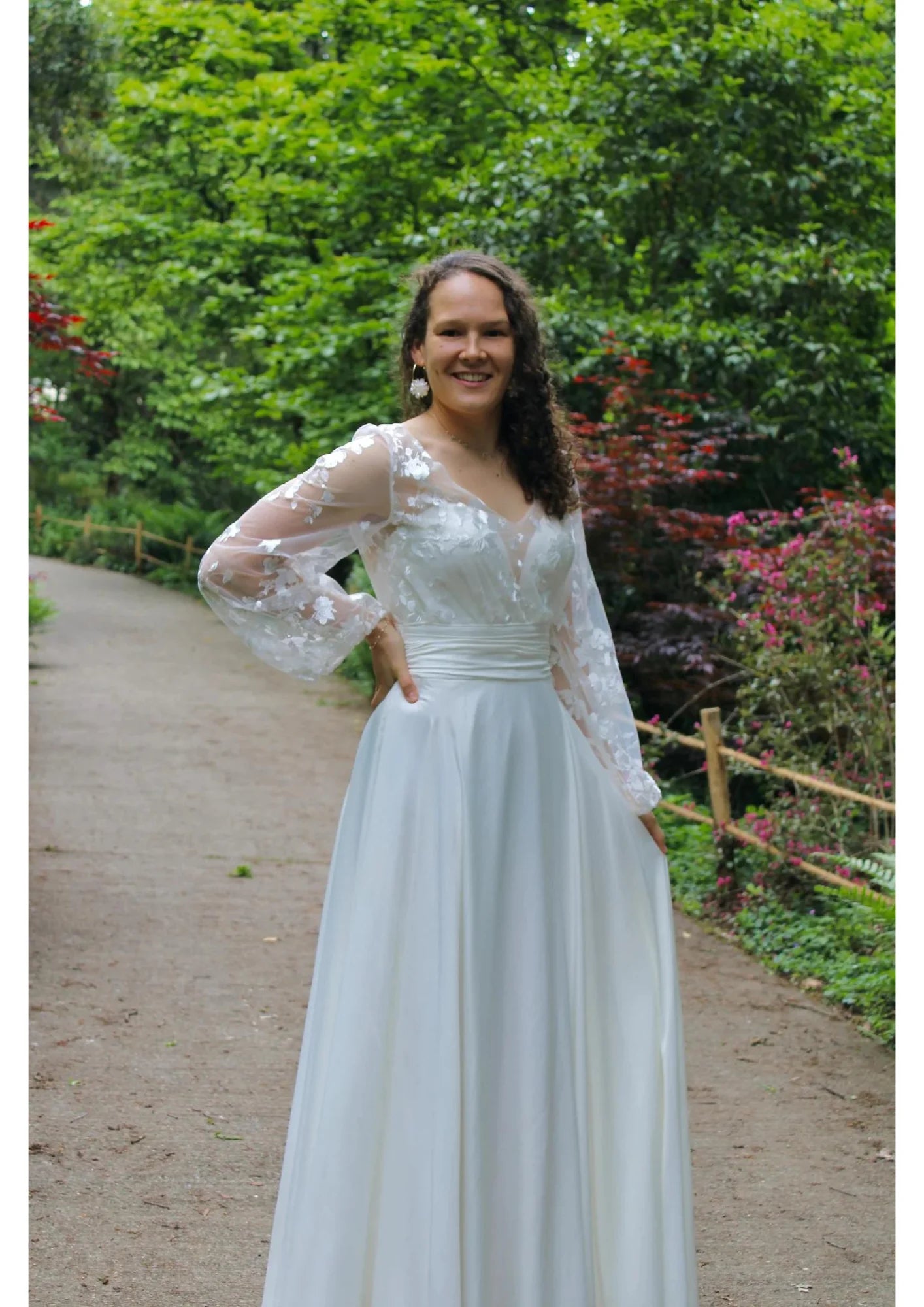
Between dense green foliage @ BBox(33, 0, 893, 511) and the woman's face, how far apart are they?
7346 millimetres

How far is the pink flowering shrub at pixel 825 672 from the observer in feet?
22.9

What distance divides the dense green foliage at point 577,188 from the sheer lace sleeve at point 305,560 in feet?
24.6

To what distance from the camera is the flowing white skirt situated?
267 centimetres

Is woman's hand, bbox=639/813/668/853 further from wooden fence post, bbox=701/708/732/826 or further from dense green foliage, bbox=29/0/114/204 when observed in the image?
dense green foliage, bbox=29/0/114/204

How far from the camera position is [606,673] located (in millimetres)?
3137

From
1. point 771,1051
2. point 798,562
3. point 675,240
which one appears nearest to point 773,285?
point 675,240

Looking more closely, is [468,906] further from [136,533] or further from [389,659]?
[136,533]

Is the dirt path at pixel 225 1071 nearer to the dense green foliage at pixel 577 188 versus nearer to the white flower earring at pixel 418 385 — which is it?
the white flower earring at pixel 418 385

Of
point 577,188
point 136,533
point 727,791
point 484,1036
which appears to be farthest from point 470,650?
point 136,533

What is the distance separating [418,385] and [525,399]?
221mm

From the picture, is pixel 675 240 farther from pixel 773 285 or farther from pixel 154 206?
pixel 154 206

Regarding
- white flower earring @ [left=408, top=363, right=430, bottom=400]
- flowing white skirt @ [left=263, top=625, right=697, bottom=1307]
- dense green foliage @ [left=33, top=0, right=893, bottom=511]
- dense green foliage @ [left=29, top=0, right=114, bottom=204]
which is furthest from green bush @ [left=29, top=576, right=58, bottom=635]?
flowing white skirt @ [left=263, top=625, right=697, bottom=1307]

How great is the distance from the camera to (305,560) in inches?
112

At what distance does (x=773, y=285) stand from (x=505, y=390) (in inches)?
304
